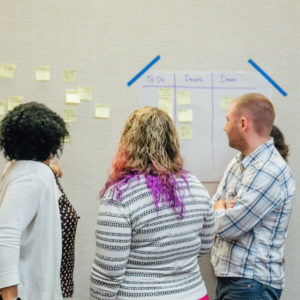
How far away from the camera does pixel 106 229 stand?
1358 millimetres

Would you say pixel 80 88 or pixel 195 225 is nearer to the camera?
pixel 195 225

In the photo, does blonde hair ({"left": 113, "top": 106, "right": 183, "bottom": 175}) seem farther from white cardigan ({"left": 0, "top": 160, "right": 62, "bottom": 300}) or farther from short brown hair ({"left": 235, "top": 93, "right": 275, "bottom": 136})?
short brown hair ({"left": 235, "top": 93, "right": 275, "bottom": 136})

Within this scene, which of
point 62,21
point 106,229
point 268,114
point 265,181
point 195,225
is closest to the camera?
point 106,229

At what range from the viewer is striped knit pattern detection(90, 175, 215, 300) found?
1364 millimetres

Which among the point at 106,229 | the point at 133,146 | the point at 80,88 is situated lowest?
the point at 106,229

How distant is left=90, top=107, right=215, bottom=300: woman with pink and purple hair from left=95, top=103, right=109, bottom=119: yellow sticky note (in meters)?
0.94

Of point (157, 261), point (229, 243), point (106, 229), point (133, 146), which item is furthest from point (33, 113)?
point (229, 243)

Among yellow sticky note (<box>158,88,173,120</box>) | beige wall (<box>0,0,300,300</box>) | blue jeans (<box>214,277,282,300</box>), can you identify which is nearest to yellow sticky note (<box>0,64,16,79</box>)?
beige wall (<box>0,0,300,300</box>)

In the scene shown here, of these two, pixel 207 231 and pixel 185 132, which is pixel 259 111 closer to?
pixel 185 132

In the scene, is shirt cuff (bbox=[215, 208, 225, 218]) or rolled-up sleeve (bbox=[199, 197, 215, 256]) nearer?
rolled-up sleeve (bbox=[199, 197, 215, 256])

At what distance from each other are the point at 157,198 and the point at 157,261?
8.8 inches

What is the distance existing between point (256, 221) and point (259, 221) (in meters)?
0.01

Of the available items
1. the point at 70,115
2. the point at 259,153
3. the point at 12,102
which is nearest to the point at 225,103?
the point at 259,153

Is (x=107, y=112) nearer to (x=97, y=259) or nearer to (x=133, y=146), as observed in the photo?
(x=133, y=146)
